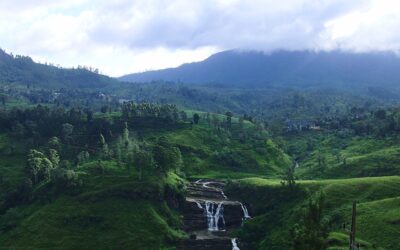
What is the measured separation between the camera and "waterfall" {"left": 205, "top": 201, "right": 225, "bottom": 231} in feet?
467

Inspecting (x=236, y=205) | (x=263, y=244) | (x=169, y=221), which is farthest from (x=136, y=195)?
(x=263, y=244)

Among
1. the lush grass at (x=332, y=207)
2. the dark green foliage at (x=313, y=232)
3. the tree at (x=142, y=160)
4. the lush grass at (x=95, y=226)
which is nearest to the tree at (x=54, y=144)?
the tree at (x=142, y=160)

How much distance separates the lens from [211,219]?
144m

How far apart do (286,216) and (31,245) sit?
6611cm

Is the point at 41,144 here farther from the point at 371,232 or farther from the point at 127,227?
the point at 371,232

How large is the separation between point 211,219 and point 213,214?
2013 mm

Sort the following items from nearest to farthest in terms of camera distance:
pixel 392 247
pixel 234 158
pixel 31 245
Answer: pixel 392 247, pixel 31 245, pixel 234 158

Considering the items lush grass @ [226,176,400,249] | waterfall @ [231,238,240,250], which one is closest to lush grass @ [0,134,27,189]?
lush grass @ [226,176,400,249]

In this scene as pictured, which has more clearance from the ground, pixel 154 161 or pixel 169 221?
pixel 154 161

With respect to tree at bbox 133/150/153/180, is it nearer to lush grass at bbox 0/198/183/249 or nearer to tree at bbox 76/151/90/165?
lush grass at bbox 0/198/183/249

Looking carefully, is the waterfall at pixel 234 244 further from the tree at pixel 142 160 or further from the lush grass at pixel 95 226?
the tree at pixel 142 160

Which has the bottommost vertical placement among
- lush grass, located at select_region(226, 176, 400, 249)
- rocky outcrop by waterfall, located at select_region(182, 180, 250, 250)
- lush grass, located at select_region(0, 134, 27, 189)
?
rocky outcrop by waterfall, located at select_region(182, 180, 250, 250)

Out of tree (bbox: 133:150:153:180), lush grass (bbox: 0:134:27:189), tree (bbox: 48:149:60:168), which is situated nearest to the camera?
tree (bbox: 133:150:153:180)

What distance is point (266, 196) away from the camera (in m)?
148
